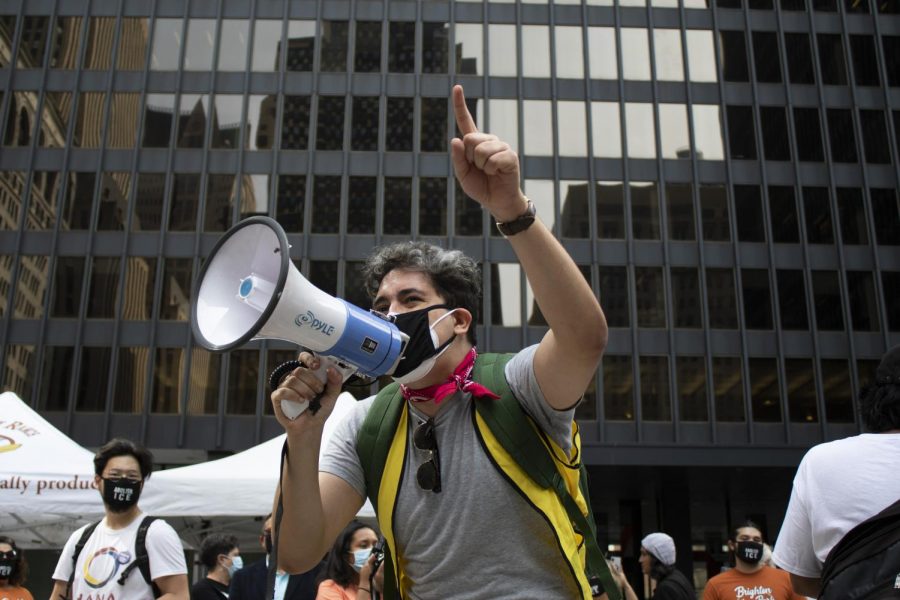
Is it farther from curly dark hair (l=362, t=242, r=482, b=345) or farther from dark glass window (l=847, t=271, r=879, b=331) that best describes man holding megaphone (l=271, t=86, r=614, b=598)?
dark glass window (l=847, t=271, r=879, b=331)

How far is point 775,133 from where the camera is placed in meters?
29.3

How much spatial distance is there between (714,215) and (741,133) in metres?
3.18

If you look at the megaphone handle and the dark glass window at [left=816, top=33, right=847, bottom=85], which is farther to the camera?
the dark glass window at [left=816, top=33, right=847, bottom=85]

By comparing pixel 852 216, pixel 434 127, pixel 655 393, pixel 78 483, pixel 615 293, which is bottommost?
pixel 78 483

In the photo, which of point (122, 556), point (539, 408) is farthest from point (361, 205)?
point (539, 408)

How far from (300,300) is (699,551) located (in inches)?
1570

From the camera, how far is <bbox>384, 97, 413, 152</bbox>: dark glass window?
95.3 feet

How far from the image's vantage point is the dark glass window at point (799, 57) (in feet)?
97.5

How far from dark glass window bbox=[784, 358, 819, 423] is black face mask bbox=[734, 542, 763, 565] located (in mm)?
22501

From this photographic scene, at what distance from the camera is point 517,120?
29188 mm

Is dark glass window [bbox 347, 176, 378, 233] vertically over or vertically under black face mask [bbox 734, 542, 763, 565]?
over

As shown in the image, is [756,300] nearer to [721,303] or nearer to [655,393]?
[721,303]

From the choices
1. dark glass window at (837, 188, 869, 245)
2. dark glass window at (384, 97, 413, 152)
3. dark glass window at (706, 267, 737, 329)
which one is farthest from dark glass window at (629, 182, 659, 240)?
dark glass window at (384, 97, 413, 152)

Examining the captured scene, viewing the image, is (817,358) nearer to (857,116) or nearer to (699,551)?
(857,116)
